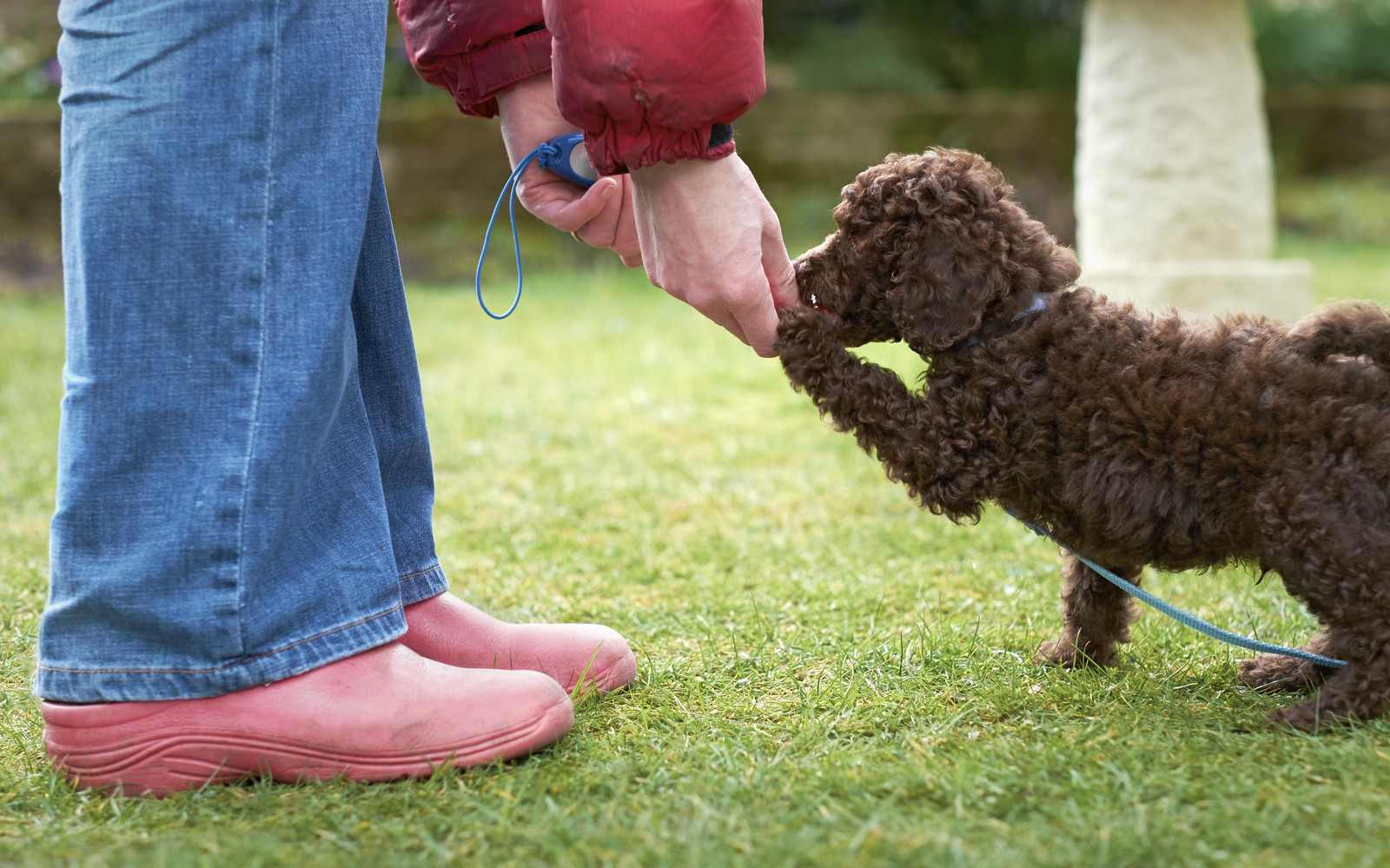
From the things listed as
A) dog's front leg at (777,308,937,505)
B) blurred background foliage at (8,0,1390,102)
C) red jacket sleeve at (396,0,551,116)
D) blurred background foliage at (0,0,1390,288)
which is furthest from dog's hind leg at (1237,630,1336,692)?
blurred background foliage at (8,0,1390,102)

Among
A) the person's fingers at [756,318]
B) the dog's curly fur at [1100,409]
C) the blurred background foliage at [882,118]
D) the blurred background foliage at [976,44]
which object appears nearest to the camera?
the dog's curly fur at [1100,409]

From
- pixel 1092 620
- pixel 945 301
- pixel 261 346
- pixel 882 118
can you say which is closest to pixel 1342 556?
pixel 1092 620

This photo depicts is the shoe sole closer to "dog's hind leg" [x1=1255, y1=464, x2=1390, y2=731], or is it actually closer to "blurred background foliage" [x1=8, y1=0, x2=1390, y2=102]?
"dog's hind leg" [x1=1255, y1=464, x2=1390, y2=731]

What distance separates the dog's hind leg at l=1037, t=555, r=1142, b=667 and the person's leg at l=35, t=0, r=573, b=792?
1332 millimetres

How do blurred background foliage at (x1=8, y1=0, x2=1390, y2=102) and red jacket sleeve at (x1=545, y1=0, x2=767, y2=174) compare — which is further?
blurred background foliage at (x1=8, y1=0, x2=1390, y2=102)

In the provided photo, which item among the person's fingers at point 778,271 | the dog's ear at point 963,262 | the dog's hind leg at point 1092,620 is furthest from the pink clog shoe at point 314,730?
the dog's hind leg at point 1092,620

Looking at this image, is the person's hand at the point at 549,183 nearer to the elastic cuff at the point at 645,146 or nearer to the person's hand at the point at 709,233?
the person's hand at the point at 709,233

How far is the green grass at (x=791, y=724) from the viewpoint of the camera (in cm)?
178

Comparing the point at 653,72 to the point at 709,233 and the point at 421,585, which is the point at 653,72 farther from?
the point at 421,585

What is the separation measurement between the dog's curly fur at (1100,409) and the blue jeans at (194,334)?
1.00m

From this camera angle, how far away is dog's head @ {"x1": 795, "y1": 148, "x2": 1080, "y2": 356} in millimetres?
2369

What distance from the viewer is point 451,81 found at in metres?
2.65

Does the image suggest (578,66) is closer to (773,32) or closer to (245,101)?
(245,101)

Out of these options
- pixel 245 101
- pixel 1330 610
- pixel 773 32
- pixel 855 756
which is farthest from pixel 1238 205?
pixel 773 32
